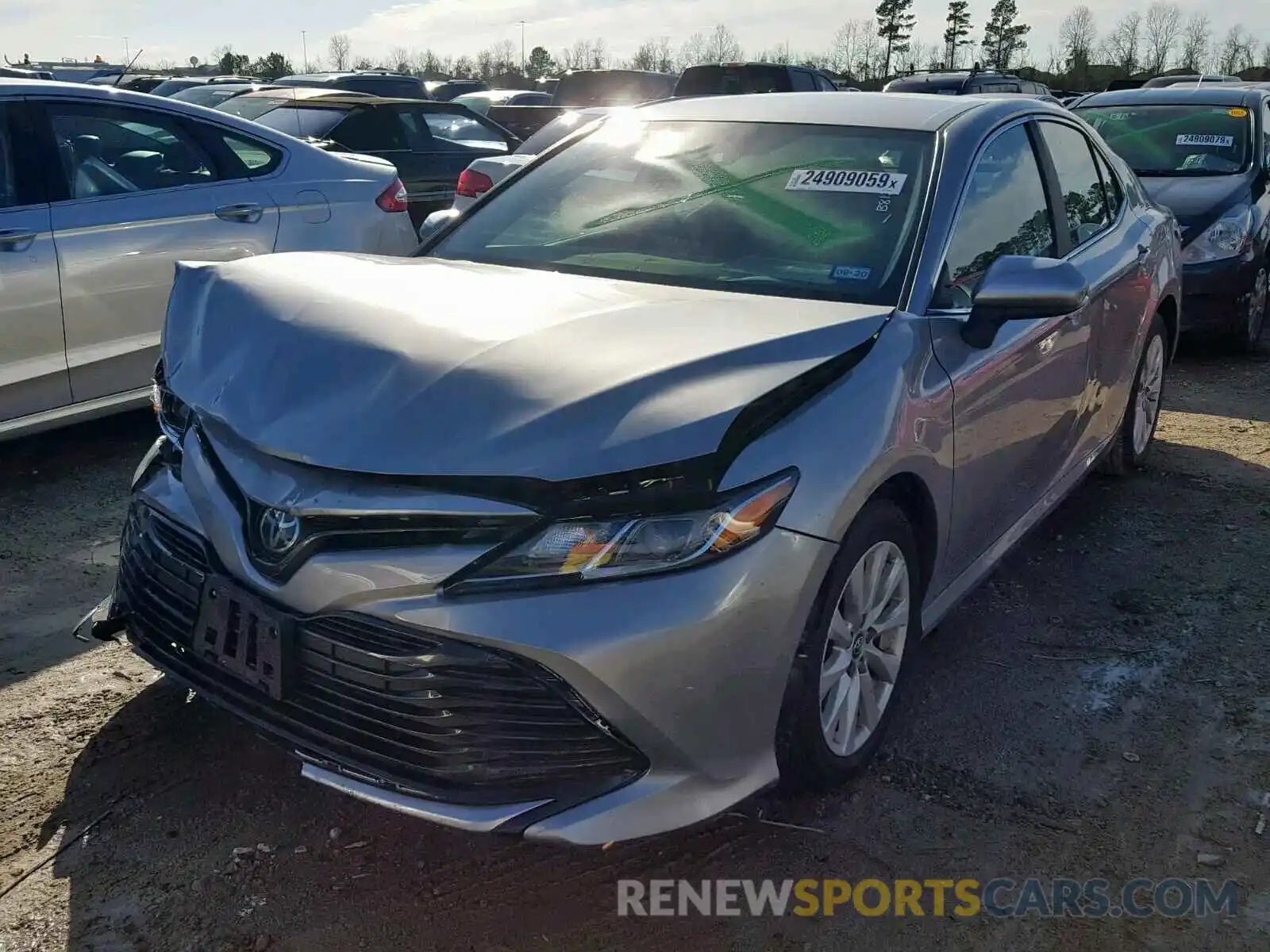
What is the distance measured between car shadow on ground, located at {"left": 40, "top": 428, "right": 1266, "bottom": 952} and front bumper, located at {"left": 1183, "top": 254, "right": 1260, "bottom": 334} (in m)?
4.55

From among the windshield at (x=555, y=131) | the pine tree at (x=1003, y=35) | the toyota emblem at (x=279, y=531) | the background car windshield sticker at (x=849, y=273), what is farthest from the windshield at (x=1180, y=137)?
the pine tree at (x=1003, y=35)

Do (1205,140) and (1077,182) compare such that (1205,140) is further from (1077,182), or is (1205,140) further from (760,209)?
(760,209)

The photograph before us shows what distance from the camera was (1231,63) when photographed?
2104 inches

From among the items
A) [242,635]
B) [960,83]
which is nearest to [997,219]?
[242,635]

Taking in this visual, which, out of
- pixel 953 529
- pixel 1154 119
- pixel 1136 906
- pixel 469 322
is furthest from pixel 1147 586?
pixel 1154 119

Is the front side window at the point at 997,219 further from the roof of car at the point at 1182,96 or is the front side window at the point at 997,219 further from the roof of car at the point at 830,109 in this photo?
the roof of car at the point at 1182,96

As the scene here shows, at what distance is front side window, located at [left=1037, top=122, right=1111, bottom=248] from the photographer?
408 centimetres

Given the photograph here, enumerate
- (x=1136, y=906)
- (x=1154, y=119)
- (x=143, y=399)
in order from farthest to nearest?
(x=1154, y=119), (x=143, y=399), (x=1136, y=906)

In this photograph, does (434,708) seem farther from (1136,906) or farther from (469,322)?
(1136,906)

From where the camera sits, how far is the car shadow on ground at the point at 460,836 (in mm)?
2371

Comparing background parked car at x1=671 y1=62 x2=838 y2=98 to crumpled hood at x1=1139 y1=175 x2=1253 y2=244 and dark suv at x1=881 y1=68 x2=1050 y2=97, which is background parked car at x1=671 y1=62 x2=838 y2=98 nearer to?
dark suv at x1=881 y1=68 x2=1050 y2=97

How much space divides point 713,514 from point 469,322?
74cm

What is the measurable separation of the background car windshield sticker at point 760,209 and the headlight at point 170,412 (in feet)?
4.20

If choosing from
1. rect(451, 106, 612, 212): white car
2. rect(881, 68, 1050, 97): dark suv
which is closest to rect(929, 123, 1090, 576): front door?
rect(451, 106, 612, 212): white car
